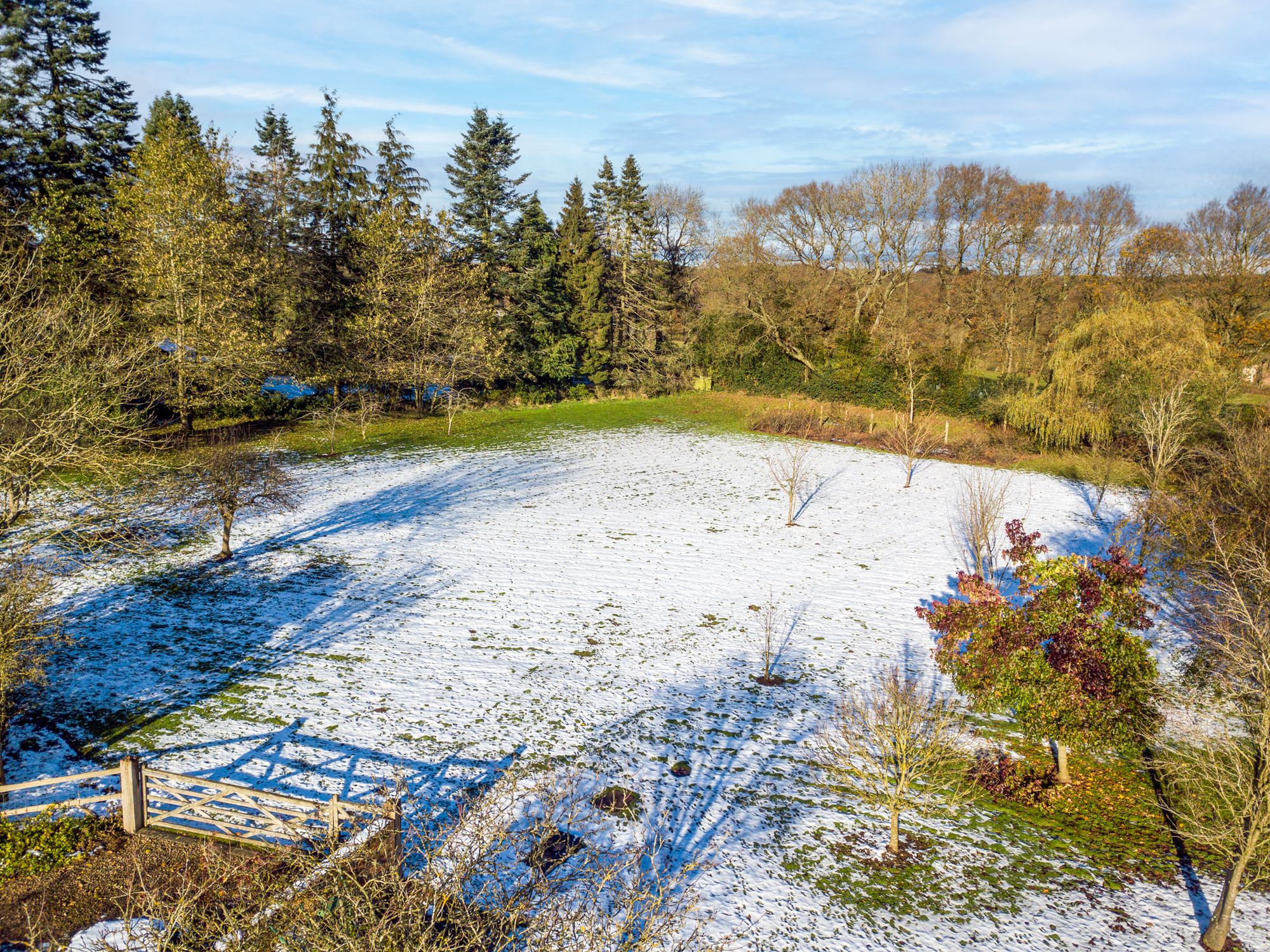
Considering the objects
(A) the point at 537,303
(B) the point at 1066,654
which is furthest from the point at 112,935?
(A) the point at 537,303

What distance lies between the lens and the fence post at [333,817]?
805 centimetres

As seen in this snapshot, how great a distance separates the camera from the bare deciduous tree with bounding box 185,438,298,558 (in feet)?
60.4

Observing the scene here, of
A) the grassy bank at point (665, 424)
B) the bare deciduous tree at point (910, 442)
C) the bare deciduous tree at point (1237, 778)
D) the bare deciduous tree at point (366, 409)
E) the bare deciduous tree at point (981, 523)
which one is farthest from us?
the bare deciduous tree at point (366, 409)

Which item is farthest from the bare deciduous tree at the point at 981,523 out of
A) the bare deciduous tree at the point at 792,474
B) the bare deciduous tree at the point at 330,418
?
the bare deciduous tree at the point at 330,418

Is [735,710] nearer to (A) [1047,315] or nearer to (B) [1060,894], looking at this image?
(B) [1060,894]

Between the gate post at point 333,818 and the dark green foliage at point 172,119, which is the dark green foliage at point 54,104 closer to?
the dark green foliage at point 172,119

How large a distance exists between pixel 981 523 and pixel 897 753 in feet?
35.3

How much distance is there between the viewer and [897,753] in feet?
34.2

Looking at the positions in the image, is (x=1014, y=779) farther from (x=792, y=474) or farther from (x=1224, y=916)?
(x=792, y=474)

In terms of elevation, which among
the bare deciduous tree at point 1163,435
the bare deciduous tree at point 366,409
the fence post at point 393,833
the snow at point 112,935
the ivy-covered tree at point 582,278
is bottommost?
the snow at point 112,935

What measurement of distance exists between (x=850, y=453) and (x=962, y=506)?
1068 cm

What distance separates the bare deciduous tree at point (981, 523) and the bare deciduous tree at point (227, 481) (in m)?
18.7

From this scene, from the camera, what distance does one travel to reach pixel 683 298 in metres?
57.7

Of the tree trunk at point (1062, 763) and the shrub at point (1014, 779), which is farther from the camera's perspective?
the tree trunk at point (1062, 763)
